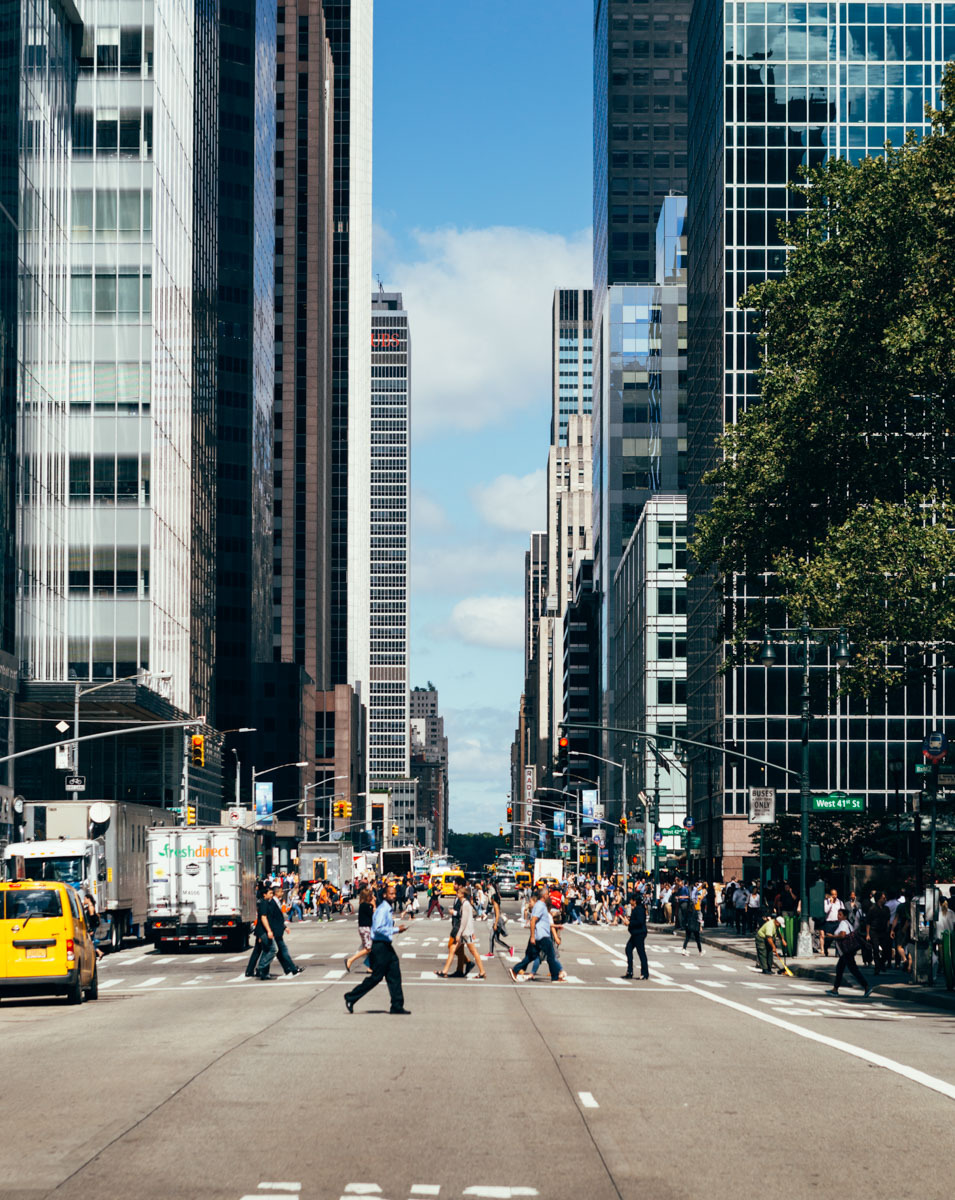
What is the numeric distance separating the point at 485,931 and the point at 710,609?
136 ft

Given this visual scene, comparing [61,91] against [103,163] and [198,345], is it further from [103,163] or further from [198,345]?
[198,345]

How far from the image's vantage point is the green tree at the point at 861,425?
40781 mm

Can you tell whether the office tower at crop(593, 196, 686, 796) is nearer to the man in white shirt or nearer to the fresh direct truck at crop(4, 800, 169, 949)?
the fresh direct truck at crop(4, 800, 169, 949)

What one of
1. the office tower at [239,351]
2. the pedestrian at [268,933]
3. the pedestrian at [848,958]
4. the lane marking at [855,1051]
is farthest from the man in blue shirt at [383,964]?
the office tower at [239,351]

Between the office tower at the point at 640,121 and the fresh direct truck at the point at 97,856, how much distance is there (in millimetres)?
140818

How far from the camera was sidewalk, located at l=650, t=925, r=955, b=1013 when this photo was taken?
98.4 ft

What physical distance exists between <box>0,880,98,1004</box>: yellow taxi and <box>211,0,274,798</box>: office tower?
5106 inches

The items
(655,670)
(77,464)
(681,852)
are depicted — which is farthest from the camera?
(655,670)

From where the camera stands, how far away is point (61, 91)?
8775 centimetres

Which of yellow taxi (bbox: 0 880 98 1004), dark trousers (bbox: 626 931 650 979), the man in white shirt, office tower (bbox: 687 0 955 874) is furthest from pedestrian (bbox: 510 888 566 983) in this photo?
office tower (bbox: 687 0 955 874)

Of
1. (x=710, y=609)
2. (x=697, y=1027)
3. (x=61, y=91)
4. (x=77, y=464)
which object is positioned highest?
(x=61, y=91)

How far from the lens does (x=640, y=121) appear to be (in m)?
190

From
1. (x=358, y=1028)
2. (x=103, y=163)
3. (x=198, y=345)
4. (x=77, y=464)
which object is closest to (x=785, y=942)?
(x=358, y=1028)

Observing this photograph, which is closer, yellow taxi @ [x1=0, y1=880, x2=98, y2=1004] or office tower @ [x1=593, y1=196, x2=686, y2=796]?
yellow taxi @ [x1=0, y1=880, x2=98, y2=1004]
